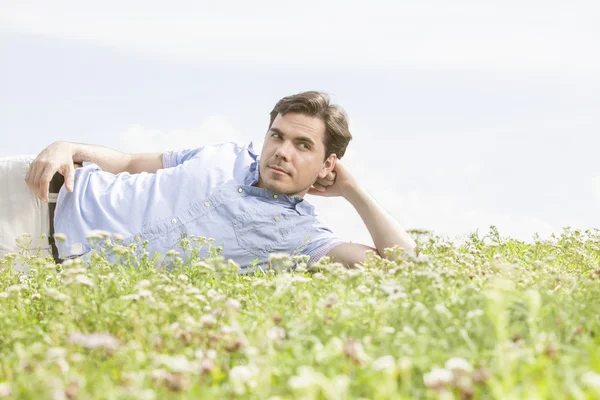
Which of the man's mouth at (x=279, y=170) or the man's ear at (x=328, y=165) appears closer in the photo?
the man's mouth at (x=279, y=170)

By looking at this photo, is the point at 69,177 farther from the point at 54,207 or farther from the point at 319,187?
the point at 319,187

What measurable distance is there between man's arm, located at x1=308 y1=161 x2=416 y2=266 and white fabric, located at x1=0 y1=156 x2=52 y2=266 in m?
2.58

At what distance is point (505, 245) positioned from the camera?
7.91 m

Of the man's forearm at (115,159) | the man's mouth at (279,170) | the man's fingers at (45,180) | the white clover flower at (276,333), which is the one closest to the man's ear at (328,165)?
the man's mouth at (279,170)

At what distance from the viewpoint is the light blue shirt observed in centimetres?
651

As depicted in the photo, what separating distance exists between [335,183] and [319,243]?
1.00 metres

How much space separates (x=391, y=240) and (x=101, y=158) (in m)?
3.02

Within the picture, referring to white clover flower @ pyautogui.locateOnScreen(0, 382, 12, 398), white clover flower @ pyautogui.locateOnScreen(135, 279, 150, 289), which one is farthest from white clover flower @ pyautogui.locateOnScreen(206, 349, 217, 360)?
white clover flower @ pyautogui.locateOnScreen(135, 279, 150, 289)

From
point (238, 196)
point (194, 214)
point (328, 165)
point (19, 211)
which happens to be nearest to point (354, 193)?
point (328, 165)

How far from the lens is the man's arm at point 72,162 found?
6.44 m

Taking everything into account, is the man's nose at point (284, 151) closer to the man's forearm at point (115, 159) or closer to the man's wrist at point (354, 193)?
the man's wrist at point (354, 193)

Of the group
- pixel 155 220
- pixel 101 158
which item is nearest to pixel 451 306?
pixel 155 220

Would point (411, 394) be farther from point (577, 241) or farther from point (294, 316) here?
point (577, 241)

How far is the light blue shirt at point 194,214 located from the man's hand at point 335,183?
387mm
